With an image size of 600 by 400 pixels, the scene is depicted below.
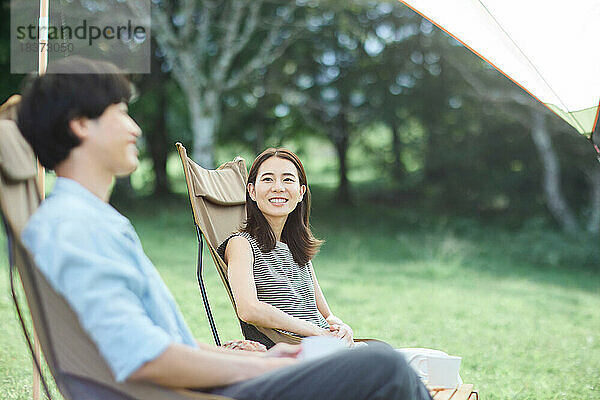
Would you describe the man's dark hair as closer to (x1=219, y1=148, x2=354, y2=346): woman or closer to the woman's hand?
→ (x1=219, y1=148, x2=354, y2=346): woman

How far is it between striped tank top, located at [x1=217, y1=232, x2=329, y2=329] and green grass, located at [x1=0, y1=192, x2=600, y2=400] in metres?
1.46

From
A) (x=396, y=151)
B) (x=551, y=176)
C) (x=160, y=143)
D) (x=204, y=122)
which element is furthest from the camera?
(x=160, y=143)

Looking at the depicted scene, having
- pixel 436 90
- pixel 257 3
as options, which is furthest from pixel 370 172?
pixel 257 3

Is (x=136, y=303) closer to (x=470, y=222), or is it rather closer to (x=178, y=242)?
(x=178, y=242)

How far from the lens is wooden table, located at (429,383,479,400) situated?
215 cm

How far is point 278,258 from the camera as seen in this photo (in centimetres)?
241

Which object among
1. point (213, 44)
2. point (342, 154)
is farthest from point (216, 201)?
point (342, 154)

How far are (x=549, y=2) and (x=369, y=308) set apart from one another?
11.3ft

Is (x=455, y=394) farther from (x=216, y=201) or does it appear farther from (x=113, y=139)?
(x=113, y=139)

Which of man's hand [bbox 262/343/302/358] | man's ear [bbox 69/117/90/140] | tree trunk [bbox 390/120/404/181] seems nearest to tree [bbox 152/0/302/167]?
tree trunk [bbox 390/120/404/181]

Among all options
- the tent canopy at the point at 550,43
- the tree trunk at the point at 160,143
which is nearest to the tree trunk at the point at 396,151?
the tree trunk at the point at 160,143

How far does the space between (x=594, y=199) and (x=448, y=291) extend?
4.03 meters

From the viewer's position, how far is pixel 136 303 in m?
1.36

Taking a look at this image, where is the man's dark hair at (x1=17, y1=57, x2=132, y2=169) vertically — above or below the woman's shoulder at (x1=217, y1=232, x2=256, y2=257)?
above
